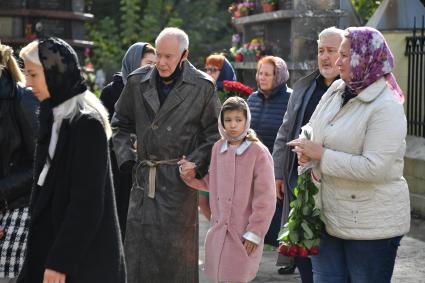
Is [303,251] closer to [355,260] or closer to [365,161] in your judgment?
[355,260]

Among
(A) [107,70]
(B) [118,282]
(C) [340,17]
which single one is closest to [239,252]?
(B) [118,282]

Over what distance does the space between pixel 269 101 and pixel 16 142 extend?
353 centimetres

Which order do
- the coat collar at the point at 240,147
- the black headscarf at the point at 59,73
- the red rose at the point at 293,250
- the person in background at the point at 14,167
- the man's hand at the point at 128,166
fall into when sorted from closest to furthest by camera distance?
the black headscarf at the point at 59,73 → the red rose at the point at 293,250 → the person in background at the point at 14,167 → the coat collar at the point at 240,147 → the man's hand at the point at 128,166

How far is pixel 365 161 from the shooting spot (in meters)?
5.69

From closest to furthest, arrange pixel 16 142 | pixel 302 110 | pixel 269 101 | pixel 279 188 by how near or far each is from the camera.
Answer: pixel 16 142 < pixel 302 110 < pixel 279 188 < pixel 269 101

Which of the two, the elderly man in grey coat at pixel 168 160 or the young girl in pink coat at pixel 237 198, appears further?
the elderly man in grey coat at pixel 168 160

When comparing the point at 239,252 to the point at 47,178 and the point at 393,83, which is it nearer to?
the point at 393,83

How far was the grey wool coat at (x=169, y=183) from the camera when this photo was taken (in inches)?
298

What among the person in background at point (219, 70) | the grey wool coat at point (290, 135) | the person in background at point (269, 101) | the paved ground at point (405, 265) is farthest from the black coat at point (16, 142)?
the person in background at point (219, 70)

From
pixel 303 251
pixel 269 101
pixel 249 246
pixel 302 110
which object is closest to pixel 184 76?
pixel 302 110

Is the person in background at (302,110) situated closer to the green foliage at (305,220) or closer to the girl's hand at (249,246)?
the girl's hand at (249,246)

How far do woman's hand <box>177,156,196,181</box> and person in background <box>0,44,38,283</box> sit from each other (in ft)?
4.63

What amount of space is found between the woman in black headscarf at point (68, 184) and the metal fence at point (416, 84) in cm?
829

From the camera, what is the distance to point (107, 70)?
39.9 meters
